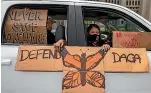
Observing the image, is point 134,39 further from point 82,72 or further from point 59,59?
point 59,59

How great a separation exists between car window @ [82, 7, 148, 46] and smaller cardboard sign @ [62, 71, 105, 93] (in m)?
0.54

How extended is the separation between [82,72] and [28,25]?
2.41 ft

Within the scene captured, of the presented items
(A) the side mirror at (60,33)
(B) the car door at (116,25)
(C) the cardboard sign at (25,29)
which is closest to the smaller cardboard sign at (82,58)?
(B) the car door at (116,25)

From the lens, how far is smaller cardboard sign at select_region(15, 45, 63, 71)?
331 cm

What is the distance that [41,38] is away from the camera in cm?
352

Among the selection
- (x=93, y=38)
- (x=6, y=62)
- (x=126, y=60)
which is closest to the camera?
(x=6, y=62)

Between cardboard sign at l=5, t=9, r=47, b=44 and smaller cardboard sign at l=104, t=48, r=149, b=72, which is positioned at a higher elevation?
cardboard sign at l=5, t=9, r=47, b=44

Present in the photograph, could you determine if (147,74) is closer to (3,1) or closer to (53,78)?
(53,78)

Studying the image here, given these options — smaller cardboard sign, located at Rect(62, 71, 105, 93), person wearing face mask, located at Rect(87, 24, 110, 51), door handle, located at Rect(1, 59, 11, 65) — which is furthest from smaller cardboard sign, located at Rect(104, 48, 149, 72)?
door handle, located at Rect(1, 59, 11, 65)

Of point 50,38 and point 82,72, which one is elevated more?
point 50,38

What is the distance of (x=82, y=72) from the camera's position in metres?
3.33

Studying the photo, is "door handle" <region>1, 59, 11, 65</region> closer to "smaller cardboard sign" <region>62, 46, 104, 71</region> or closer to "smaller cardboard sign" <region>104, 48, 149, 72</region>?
"smaller cardboard sign" <region>62, 46, 104, 71</region>

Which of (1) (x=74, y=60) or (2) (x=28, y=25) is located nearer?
(1) (x=74, y=60)

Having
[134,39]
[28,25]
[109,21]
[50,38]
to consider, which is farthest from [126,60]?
[28,25]
